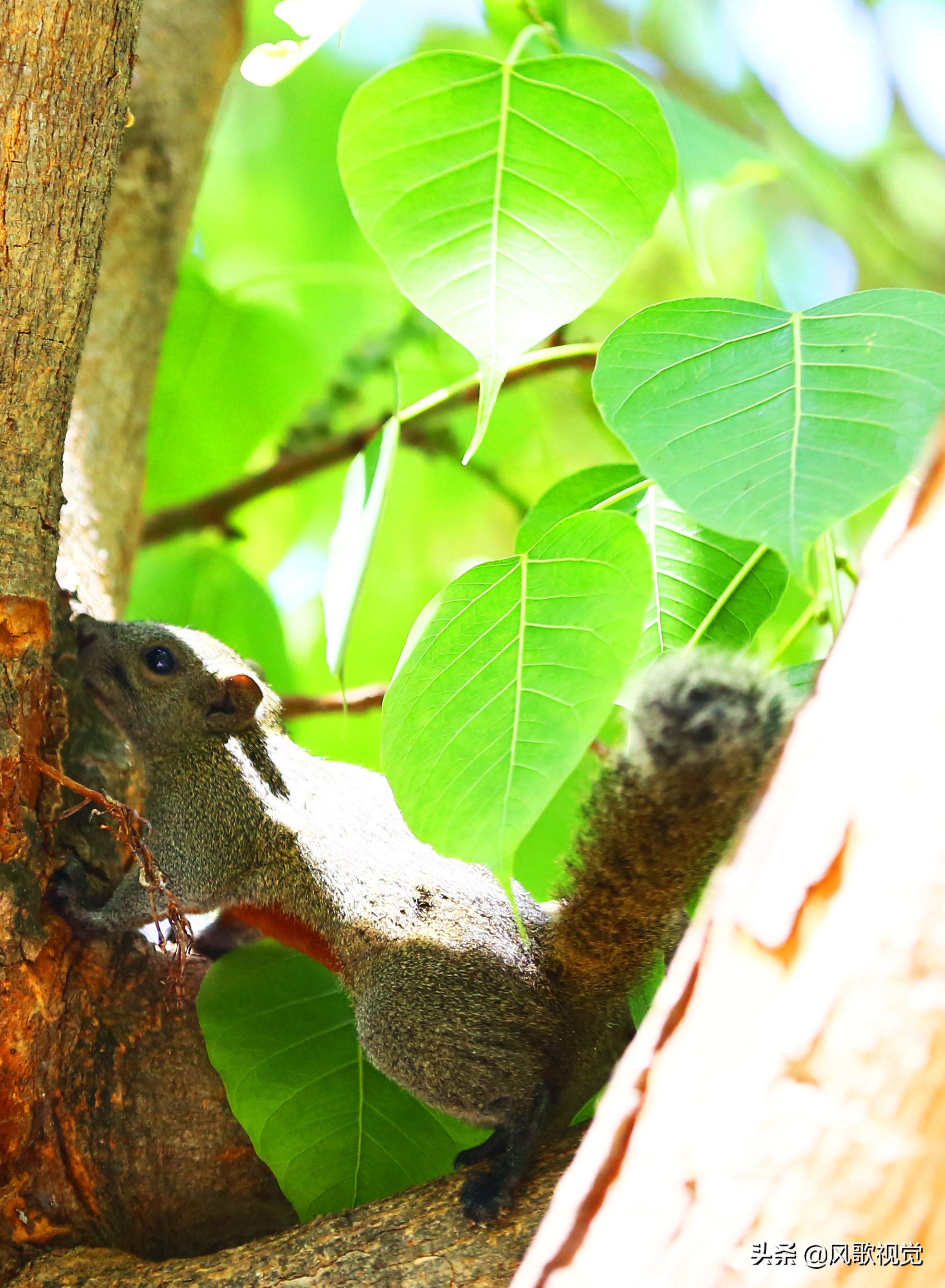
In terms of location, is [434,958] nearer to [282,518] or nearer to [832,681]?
[832,681]

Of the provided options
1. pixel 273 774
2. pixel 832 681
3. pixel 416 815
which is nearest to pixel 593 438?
pixel 273 774

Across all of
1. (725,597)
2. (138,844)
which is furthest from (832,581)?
(138,844)

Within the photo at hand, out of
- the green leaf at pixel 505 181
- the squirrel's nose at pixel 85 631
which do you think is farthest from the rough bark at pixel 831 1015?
the squirrel's nose at pixel 85 631

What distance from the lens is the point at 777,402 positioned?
2.91ft

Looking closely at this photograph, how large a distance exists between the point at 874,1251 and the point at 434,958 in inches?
29.3

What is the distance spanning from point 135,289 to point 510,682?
3.84 feet

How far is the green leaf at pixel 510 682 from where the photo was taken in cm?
85

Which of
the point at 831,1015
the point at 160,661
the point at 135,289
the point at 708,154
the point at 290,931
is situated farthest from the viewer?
the point at 135,289

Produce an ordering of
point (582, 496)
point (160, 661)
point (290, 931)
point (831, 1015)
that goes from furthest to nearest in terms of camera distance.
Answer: point (160, 661) → point (290, 931) → point (582, 496) → point (831, 1015)

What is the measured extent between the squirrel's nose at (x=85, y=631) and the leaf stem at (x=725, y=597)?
2.60 ft

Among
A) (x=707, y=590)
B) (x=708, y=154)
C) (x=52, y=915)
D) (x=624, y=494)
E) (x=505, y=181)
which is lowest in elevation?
(x=52, y=915)

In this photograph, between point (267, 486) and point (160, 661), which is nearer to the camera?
point (160, 661)

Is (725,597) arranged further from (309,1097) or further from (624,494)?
(309,1097)

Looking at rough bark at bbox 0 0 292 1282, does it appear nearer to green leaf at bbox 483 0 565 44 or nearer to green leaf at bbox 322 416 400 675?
green leaf at bbox 322 416 400 675
